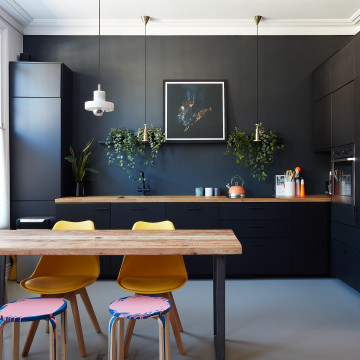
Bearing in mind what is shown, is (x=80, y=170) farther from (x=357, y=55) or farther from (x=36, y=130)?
(x=357, y=55)

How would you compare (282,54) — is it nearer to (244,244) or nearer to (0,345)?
(244,244)

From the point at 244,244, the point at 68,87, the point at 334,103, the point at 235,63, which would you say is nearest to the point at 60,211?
the point at 68,87

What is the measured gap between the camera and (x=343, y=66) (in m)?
3.72

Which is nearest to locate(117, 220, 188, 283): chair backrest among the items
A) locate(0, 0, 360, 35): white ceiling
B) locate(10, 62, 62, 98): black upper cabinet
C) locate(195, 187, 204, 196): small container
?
locate(195, 187, 204, 196): small container

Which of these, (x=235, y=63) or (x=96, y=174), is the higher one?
(x=235, y=63)

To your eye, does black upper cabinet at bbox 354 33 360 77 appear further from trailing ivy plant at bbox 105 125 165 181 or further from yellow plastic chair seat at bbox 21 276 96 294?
yellow plastic chair seat at bbox 21 276 96 294

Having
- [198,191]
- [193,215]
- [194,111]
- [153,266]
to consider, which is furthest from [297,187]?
[153,266]

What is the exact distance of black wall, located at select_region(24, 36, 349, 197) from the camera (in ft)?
15.3

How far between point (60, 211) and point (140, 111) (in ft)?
5.35

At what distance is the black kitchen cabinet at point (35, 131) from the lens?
4238mm

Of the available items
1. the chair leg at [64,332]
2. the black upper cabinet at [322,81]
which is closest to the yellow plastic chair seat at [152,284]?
the chair leg at [64,332]

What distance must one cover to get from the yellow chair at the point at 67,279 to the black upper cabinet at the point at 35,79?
2031 mm

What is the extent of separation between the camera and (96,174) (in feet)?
15.4

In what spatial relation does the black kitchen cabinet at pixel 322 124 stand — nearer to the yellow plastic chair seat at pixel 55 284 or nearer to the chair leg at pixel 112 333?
the yellow plastic chair seat at pixel 55 284
